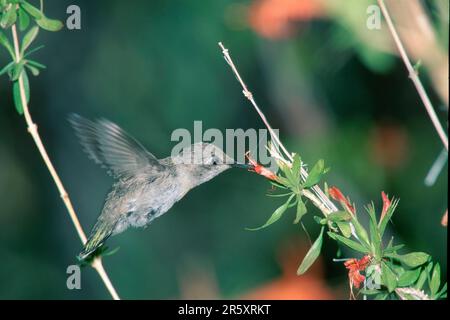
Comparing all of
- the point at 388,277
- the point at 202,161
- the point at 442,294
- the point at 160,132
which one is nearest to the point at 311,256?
the point at 388,277

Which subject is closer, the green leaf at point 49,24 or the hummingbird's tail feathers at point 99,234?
the green leaf at point 49,24

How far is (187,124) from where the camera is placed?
20.7 ft

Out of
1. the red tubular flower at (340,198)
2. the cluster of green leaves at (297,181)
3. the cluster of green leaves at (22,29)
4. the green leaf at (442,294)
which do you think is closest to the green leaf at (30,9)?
the cluster of green leaves at (22,29)

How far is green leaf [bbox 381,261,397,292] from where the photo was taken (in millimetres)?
1626

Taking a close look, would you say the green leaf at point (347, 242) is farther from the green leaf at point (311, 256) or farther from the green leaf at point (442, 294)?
the green leaf at point (442, 294)

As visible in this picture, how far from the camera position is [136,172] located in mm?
2625

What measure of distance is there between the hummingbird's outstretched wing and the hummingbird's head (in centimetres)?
16

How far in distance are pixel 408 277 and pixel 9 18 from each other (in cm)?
141

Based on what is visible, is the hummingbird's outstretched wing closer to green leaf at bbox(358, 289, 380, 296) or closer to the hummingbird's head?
the hummingbird's head

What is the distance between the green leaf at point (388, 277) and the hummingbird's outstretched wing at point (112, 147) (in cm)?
118

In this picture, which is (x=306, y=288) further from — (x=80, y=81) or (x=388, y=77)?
(x=80, y=81)

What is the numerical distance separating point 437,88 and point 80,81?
5.02 m

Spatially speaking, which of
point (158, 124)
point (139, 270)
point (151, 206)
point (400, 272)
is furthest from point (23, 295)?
point (400, 272)

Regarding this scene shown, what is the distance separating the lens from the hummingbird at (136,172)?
2428 millimetres
